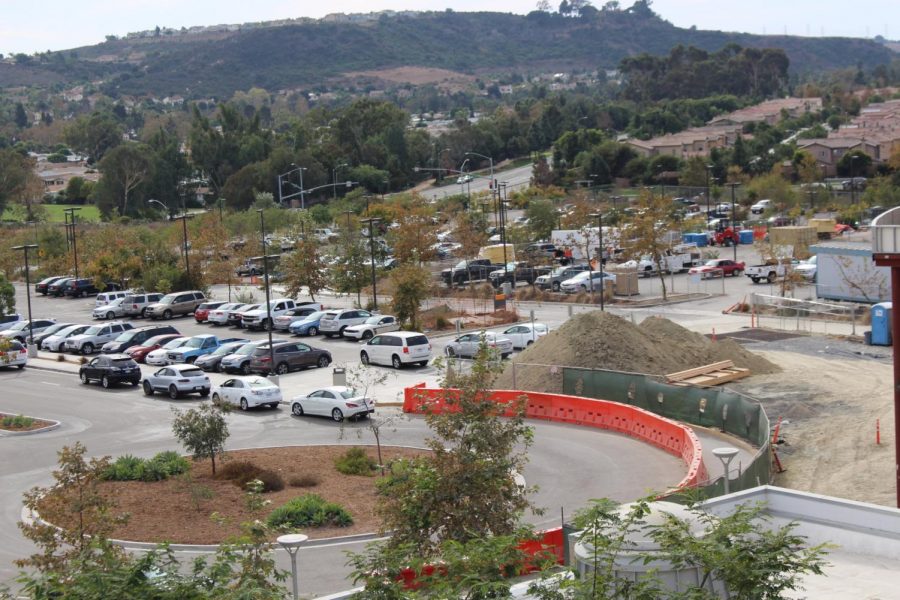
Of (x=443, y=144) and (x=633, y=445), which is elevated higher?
(x=443, y=144)

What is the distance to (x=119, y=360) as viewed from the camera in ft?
139

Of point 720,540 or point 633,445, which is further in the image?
point 633,445

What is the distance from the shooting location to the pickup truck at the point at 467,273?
2734 inches

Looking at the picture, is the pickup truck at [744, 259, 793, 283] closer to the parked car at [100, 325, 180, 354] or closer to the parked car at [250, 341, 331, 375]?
the parked car at [250, 341, 331, 375]

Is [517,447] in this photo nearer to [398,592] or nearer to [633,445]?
[633,445]

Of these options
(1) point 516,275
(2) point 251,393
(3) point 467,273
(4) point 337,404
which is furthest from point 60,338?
(1) point 516,275

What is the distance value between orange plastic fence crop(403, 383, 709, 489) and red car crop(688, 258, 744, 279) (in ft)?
109

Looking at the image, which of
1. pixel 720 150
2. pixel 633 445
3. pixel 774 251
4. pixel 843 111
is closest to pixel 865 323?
pixel 774 251

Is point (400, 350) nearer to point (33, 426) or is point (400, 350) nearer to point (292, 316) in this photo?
point (292, 316)

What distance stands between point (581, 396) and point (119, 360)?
16.5 metres

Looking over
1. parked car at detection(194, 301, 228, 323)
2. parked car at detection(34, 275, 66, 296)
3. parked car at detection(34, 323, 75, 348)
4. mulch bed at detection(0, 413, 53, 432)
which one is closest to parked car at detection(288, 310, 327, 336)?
parked car at detection(194, 301, 228, 323)

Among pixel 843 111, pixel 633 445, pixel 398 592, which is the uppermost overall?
pixel 843 111

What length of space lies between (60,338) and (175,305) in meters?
8.71

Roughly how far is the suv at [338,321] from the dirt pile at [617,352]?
12.9 meters
